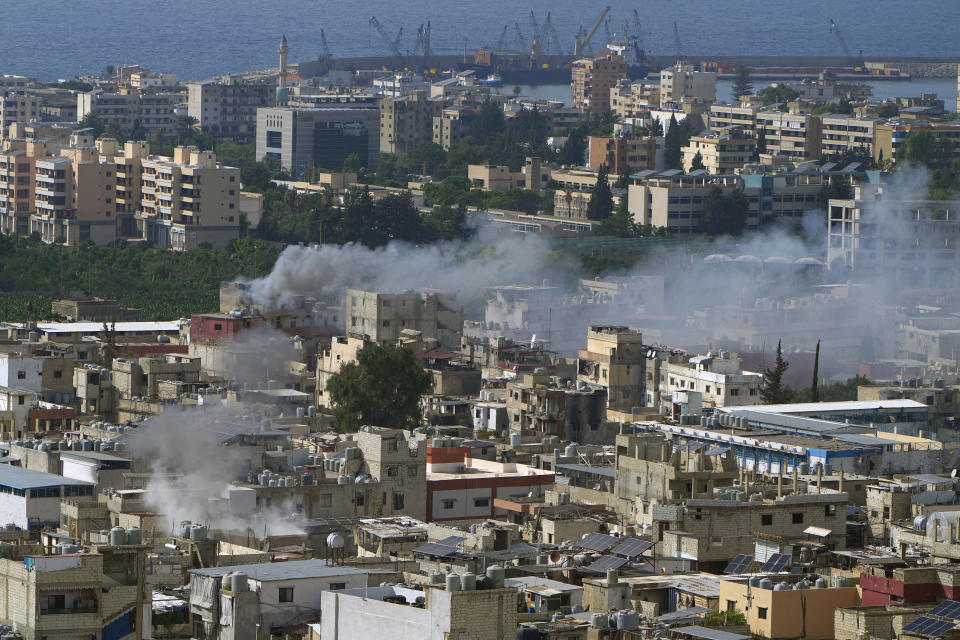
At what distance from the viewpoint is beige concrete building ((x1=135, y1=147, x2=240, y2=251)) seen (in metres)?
68.4

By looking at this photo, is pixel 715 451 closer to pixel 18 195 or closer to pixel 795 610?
pixel 795 610

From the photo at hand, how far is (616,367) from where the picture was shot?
3859 cm

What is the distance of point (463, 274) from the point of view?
5084 centimetres

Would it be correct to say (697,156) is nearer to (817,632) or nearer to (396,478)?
(396,478)

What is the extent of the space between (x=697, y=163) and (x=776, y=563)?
6281 centimetres

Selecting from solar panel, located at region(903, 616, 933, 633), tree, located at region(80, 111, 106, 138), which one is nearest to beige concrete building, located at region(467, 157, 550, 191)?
tree, located at region(80, 111, 106, 138)

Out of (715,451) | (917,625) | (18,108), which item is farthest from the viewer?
(18,108)

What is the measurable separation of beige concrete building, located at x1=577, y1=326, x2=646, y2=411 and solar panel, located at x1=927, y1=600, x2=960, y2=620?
19.8m

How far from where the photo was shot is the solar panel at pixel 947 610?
18.0 metres

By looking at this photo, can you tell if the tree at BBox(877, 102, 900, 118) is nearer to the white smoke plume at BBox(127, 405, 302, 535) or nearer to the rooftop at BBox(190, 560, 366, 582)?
the white smoke plume at BBox(127, 405, 302, 535)

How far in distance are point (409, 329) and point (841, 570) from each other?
21263 mm

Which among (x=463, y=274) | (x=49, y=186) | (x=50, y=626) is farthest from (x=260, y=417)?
(x=49, y=186)

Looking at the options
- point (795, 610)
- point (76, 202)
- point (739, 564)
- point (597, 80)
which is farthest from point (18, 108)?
point (795, 610)

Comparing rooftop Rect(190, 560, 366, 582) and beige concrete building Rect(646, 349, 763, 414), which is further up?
beige concrete building Rect(646, 349, 763, 414)
